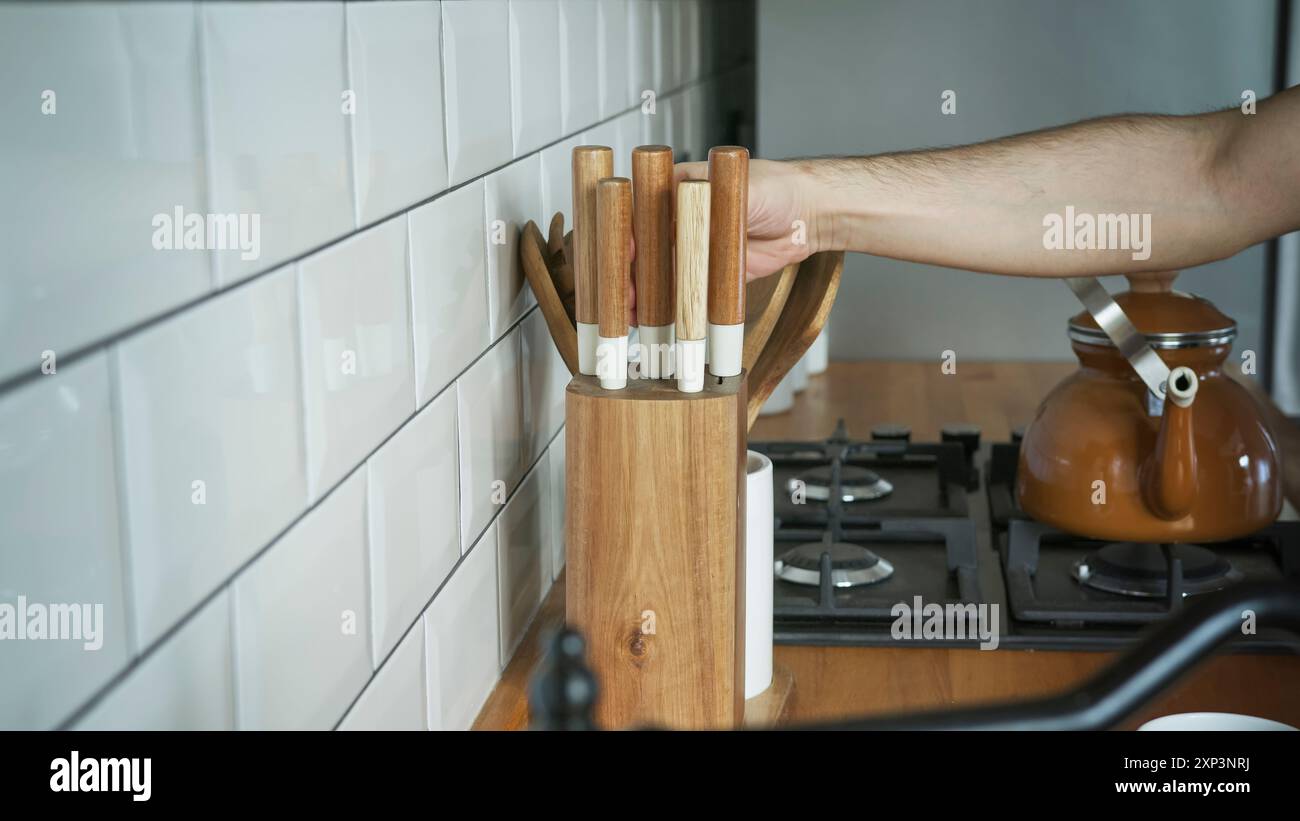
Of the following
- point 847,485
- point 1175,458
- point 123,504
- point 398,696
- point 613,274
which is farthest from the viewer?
point 847,485

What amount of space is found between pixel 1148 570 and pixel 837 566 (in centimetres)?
25

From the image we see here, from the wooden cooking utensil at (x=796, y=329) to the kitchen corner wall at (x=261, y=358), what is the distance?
174 millimetres

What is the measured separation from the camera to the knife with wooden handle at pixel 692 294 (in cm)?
73

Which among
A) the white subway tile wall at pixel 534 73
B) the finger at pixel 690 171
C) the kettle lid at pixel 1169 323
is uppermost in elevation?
the white subway tile wall at pixel 534 73

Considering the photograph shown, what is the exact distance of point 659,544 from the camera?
752mm

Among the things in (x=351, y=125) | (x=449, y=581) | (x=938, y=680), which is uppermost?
(x=351, y=125)

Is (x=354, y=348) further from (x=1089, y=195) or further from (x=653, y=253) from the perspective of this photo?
(x=1089, y=195)

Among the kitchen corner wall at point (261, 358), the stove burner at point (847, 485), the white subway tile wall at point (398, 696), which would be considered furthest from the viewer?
the stove burner at point (847, 485)

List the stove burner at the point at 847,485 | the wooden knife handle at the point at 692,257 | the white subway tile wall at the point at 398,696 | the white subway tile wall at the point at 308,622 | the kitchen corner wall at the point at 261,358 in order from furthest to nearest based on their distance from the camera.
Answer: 1. the stove burner at the point at 847,485
2. the wooden knife handle at the point at 692,257
3. the white subway tile wall at the point at 398,696
4. the white subway tile wall at the point at 308,622
5. the kitchen corner wall at the point at 261,358

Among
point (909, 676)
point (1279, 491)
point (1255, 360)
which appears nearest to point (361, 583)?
point (909, 676)

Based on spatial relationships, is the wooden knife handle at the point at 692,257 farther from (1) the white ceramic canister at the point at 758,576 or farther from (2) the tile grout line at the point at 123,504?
(2) the tile grout line at the point at 123,504

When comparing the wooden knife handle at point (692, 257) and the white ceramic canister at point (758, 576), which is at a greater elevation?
the wooden knife handle at point (692, 257)

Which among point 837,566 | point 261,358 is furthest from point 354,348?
point 837,566

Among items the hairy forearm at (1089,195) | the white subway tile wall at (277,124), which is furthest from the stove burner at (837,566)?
the white subway tile wall at (277,124)
